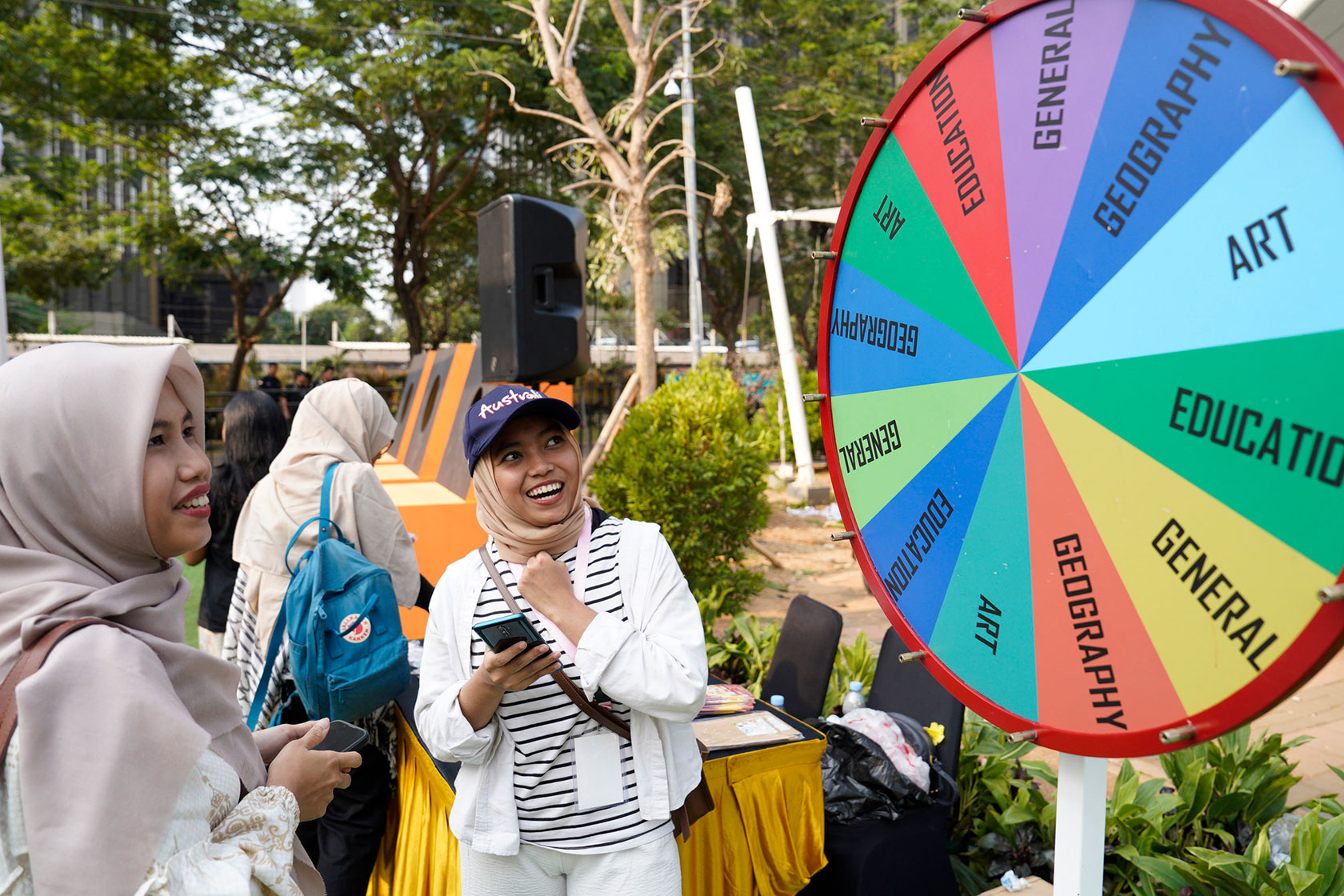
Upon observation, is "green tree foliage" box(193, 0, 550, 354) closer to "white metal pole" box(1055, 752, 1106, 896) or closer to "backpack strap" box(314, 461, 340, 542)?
"backpack strap" box(314, 461, 340, 542)

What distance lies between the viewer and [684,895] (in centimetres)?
256

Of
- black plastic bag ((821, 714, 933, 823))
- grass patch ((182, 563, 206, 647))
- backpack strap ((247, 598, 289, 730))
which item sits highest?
backpack strap ((247, 598, 289, 730))

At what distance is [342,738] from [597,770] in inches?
21.0

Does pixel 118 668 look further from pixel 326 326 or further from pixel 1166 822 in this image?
pixel 326 326

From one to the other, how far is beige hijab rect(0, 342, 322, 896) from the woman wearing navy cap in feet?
1.78

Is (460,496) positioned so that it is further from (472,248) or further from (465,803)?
(472,248)

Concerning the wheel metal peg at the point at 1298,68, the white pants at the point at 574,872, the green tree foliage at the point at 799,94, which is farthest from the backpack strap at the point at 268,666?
the green tree foliage at the point at 799,94

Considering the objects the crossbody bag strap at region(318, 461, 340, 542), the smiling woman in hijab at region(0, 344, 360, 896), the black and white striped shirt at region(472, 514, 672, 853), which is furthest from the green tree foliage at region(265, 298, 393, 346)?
the smiling woman in hijab at region(0, 344, 360, 896)

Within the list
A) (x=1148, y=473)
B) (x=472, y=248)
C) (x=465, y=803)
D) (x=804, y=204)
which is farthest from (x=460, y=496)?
(x=804, y=204)

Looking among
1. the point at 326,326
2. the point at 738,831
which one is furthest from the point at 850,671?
the point at 326,326

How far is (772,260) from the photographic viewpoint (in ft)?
25.9

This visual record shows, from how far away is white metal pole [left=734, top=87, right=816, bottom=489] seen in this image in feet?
24.9

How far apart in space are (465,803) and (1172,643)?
144 centimetres

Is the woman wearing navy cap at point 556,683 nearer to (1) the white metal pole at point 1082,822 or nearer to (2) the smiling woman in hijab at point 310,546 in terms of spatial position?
(1) the white metal pole at point 1082,822
